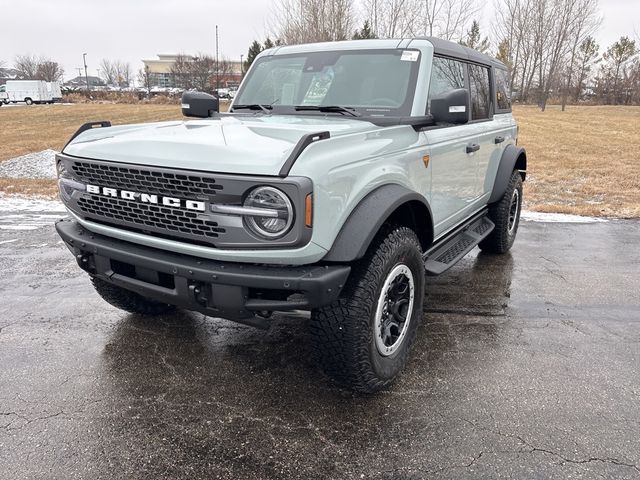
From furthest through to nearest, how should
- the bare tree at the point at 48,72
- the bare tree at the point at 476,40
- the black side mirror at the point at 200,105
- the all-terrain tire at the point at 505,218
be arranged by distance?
the bare tree at the point at 48,72, the bare tree at the point at 476,40, the all-terrain tire at the point at 505,218, the black side mirror at the point at 200,105

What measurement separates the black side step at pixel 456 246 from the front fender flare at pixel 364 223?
2.90ft

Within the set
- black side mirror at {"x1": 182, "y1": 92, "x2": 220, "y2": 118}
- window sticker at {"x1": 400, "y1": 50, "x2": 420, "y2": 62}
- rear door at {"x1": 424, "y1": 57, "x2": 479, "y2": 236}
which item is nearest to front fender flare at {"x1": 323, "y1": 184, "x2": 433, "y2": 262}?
rear door at {"x1": 424, "y1": 57, "x2": 479, "y2": 236}

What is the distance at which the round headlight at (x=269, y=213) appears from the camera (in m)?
2.27

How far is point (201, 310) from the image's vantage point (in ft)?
8.36

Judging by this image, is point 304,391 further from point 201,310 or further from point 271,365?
point 201,310

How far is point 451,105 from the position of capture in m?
3.08

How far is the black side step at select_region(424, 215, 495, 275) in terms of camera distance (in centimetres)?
358

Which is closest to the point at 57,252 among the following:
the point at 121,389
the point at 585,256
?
the point at 121,389

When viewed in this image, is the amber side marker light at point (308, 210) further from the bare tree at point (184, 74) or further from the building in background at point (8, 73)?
the building in background at point (8, 73)

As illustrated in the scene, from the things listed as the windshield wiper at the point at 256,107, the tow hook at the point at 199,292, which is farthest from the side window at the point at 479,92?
the tow hook at the point at 199,292

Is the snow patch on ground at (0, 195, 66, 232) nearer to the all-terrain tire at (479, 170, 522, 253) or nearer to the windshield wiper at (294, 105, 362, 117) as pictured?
the windshield wiper at (294, 105, 362, 117)

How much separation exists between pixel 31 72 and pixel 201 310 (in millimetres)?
85606

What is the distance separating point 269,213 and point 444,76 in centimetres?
223

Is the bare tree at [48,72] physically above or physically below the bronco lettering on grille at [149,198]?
above
